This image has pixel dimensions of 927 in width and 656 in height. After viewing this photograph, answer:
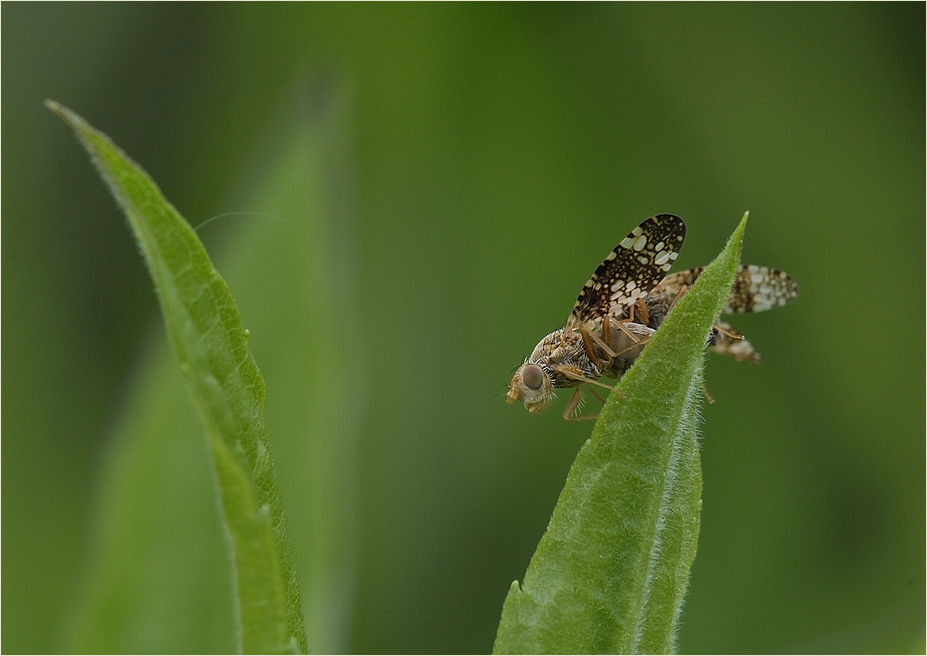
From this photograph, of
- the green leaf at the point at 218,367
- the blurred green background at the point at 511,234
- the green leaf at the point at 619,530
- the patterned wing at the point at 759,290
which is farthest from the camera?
the blurred green background at the point at 511,234

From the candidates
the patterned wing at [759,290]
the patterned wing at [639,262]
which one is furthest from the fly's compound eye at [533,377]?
the patterned wing at [759,290]

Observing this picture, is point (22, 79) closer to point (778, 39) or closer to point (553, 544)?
point (778, 39)

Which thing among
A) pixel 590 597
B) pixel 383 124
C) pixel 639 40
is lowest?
pixel 590 597

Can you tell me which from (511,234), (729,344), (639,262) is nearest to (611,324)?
(639,262)

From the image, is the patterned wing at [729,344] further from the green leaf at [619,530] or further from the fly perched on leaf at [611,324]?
the green leaf at [619,530]

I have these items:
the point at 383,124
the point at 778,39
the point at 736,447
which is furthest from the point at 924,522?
the point at 383,124
